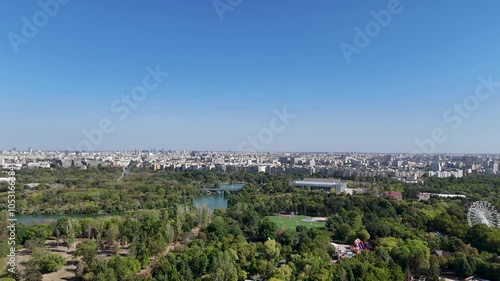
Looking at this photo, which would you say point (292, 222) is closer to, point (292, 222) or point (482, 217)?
point (292, 222)

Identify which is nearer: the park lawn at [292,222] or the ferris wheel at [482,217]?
the ferris wheel at [482,217]

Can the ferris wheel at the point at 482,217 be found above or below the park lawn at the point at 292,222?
above

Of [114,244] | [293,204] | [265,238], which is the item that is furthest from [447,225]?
[114,244]

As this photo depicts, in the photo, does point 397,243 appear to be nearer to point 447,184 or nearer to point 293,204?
point 293,204

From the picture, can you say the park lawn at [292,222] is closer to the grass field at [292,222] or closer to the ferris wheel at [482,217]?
the grass field at [292,222]

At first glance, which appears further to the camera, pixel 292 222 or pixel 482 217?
pixel 292 222

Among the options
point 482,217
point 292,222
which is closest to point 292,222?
point 292,222

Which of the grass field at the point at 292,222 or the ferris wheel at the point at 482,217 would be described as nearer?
the ferris wheel at the point at 482,217

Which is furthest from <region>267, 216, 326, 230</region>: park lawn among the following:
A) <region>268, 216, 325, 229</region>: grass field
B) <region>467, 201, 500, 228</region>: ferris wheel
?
<region>467, 201, 500, 228</region>: ferris wheel

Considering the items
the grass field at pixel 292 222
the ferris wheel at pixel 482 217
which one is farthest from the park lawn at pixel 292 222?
the ferris wheel at pixel 482 217

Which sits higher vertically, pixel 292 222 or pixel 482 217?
pixel 482 217

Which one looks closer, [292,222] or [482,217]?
[482,217]
